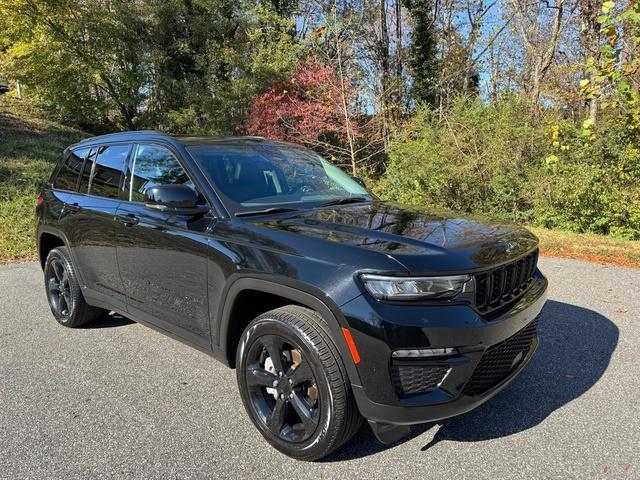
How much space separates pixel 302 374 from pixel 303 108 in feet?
51.8

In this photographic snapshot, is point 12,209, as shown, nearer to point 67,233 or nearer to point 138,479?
point 67,233

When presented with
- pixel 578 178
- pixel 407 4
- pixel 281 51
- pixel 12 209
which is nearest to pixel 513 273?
pixel 578 178

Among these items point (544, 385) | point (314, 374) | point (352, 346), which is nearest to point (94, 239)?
point (314, 374)

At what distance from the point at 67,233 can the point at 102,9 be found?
2037 centimetres

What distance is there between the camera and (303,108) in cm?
1736

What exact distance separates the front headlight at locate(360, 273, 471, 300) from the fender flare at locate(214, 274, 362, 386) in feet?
0.68

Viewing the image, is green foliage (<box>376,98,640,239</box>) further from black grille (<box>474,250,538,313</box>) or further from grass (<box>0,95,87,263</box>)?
grass (<box>0,95,87,263</box>)

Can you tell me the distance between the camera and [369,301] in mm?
2266

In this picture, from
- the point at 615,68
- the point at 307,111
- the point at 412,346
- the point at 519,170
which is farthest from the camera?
the point at 307,111

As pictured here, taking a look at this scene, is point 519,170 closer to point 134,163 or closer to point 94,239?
point 134,163

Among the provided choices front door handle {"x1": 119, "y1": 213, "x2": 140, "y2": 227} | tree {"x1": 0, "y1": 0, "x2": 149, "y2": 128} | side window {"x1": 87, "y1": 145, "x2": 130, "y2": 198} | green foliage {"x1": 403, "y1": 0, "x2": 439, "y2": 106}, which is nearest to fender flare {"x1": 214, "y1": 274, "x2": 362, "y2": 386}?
front door handle {"x1": 119, "y1": 213, "x2": 140, "y2": 227}

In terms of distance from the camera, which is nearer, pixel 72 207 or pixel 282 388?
pixel 282 388

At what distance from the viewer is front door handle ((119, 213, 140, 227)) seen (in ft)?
11.6

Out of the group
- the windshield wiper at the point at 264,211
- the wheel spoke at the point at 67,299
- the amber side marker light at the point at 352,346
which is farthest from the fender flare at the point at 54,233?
the amber side marker light at the point at 352,346
